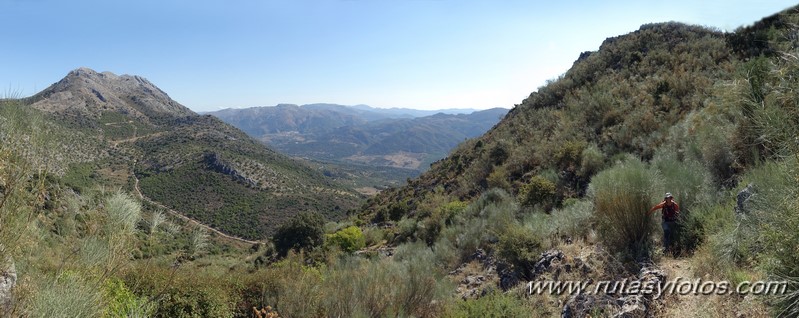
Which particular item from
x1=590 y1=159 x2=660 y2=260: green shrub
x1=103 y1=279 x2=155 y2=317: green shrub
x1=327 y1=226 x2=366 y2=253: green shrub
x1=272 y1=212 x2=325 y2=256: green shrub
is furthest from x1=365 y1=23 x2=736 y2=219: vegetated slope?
x1=103 y1=279 x2=155 y2=317: green shrub

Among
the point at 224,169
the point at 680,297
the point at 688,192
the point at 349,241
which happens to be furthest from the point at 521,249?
the point at 224,169

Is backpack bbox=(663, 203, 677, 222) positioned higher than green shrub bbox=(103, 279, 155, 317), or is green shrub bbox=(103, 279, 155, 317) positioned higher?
backpack bbox=(663, 203, 677, 222)

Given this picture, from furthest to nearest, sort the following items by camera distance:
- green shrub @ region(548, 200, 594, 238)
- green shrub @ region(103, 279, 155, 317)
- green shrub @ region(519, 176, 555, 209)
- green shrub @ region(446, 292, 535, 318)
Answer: green shrub @ region(519, 176, 555, 209), green shrub @ region(548, 200, 594, 238), green shrub @ region(446, 292, 535, 318), green shrub @ region(103, 279, 155, 317)

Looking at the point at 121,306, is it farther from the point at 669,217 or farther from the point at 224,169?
the point at 224,169

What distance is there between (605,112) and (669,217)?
39.0 feet

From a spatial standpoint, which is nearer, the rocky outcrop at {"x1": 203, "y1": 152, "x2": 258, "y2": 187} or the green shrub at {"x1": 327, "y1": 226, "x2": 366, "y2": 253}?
the green shrub at {"x1": 327, "y1": 226, "x2": 366, "y2": 253}

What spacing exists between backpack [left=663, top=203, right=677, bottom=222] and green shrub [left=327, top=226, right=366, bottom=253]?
14244 mm

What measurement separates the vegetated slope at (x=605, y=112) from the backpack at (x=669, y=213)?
239 cm

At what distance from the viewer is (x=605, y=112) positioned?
16.8 m

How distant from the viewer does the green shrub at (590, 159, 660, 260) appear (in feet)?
21.7

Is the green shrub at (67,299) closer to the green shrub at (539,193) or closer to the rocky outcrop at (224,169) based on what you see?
the green shrub at (539,193)

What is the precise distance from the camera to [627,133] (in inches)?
537

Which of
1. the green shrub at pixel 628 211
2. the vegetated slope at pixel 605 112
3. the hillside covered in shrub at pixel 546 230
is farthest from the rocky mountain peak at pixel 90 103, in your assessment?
the green shrub at pixel 628 211

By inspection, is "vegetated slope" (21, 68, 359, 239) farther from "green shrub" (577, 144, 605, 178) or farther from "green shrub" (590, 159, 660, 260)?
"green shrub" (590, 159, 660, 260)
